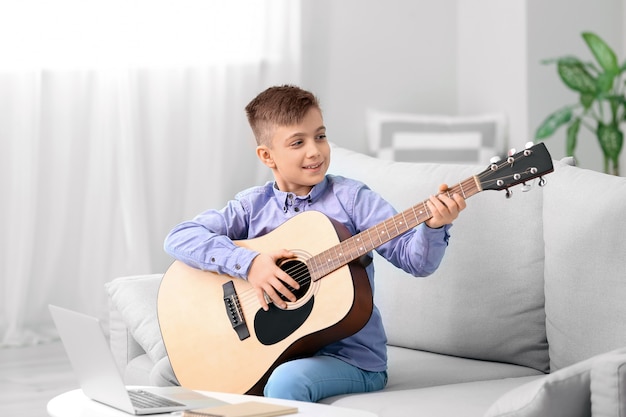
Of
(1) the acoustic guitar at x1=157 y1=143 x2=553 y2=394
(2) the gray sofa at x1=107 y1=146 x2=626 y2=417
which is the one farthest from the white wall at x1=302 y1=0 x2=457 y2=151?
(1) the acoustic guitar at x1=157 y1=143 x2=553 y2=394

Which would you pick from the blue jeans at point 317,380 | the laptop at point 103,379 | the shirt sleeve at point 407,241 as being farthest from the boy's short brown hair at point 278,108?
the laptop at point 103,379

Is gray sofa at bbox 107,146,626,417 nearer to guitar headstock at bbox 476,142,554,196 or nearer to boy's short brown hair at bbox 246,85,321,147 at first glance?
guitar headstock at bbox 476,142,554,196

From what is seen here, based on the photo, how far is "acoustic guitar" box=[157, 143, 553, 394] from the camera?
1.95 metres

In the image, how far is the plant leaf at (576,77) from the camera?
4.30m

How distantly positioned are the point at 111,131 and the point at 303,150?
2195mm

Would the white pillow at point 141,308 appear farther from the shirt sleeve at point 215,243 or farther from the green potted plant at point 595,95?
the green potted plant at point 595,95

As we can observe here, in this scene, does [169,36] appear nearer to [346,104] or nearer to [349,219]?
[346,104]

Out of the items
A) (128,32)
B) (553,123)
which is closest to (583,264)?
(553,123)

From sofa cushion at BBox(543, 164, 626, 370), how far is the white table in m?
0.59

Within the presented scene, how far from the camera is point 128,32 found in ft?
13.8

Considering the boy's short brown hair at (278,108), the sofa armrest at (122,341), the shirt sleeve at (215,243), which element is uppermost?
the boy's short brown hair at (278,108)

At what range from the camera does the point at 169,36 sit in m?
4.30

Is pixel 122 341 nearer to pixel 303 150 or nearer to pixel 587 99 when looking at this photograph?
pixel 303 150

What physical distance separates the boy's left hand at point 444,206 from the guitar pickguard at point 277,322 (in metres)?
0.30
